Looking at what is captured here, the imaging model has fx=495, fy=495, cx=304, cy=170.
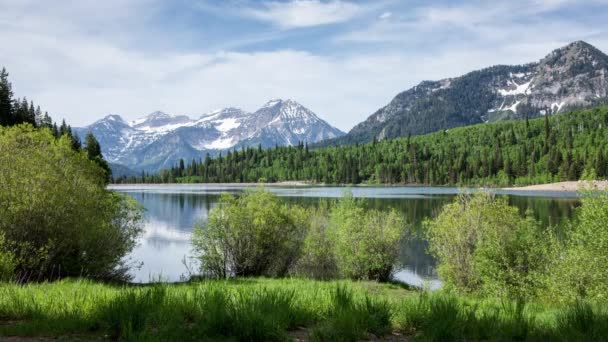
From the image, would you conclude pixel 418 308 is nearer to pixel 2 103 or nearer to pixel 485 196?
pixel 485 196

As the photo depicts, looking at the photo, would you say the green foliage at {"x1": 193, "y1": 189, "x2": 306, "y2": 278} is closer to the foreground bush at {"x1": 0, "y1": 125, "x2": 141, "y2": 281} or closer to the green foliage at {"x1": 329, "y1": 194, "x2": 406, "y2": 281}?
the green foliage at {"x1": 329, "y1": 194, "x2": 406, "y2": 281}

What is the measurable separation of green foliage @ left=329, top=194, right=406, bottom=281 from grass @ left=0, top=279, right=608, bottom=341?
23.8 meters

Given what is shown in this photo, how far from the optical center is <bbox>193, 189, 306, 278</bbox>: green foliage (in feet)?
104

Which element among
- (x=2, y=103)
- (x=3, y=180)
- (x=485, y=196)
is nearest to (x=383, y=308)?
(x=3, y=180)

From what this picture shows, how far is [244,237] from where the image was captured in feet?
104

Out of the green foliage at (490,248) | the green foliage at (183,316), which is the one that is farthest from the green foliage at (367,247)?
the green foliage at (183,316)

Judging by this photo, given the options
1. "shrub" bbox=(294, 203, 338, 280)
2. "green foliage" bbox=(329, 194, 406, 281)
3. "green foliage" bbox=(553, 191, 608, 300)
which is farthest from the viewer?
"shrub" bbox=(294, 203, 338, 280)

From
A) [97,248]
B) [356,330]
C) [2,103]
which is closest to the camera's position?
[356,330]

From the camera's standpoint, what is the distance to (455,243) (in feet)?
109

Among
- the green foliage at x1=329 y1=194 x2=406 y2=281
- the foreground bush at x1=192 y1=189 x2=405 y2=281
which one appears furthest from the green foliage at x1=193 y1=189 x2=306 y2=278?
the green foliage at x1=329 y1=194 x2=406 y2=281

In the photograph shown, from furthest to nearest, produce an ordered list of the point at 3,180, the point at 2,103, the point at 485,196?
the point at 2,103, the point at 485,196, the point at 3,180

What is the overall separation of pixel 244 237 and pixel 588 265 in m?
19.2

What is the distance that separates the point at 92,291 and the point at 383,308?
23.1 ft

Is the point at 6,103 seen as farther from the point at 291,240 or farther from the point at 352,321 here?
A: the point at 352,321
